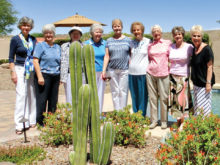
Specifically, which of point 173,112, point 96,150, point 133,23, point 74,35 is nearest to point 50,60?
point 74,35

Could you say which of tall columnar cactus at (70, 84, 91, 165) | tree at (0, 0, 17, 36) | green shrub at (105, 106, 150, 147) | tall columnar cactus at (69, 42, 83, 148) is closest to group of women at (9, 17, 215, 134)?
green shrub at (105, 106, 150, 147)

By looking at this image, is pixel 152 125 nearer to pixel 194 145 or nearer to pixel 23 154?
pixel 194 145

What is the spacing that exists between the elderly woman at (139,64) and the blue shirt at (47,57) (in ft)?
4.58

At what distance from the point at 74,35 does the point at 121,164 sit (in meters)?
2.43

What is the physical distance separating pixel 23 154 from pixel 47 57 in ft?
5.73

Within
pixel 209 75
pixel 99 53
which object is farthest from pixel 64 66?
pixel 209 75

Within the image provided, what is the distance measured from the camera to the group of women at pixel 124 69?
13.6 ft

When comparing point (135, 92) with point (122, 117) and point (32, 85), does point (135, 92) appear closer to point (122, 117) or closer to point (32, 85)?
point (122, 117)

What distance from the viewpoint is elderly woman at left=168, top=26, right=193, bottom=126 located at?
413cm

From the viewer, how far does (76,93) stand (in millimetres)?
2752

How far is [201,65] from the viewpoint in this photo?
12.8 feet

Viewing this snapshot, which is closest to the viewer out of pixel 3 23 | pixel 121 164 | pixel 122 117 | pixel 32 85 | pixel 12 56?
pixel 121 164

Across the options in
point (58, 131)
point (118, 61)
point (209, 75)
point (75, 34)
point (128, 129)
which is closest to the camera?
point (128, 129)

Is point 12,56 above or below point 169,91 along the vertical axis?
above
